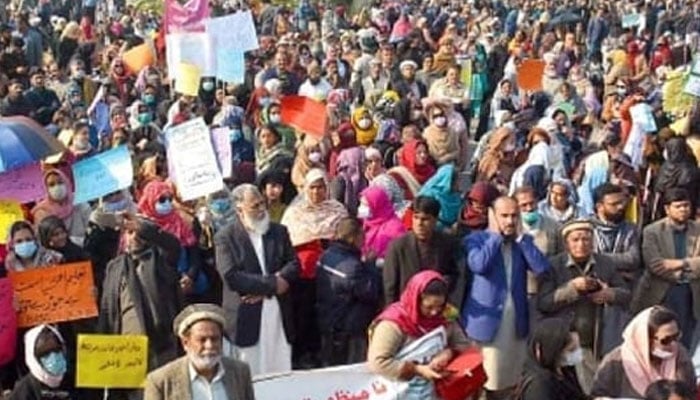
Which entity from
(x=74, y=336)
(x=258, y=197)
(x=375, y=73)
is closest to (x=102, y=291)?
(x=74, y=336)

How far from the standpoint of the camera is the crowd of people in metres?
5.71

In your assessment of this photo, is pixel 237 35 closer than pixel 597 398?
No

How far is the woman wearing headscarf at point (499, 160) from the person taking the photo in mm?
10172

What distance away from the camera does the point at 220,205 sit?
798cm

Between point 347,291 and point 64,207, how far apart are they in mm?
1976

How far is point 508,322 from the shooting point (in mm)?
6895

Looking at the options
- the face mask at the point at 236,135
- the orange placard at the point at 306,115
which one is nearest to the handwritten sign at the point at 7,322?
the orange placard at the point at 306,115

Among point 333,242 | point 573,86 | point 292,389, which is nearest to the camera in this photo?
point 292,389

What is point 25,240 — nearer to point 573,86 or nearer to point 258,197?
point 258,197

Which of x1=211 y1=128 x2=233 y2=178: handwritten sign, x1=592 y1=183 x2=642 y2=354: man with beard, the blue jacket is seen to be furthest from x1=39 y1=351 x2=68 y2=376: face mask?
x1=211 y1=128 x2=233 y2=178: handwritten sign

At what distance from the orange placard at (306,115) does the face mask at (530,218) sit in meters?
3.04

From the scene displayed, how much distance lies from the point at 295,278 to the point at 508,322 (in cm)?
111

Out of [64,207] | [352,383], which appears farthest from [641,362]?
[64,207]

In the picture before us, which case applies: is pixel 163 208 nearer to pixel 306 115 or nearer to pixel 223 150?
pixel 223 150
